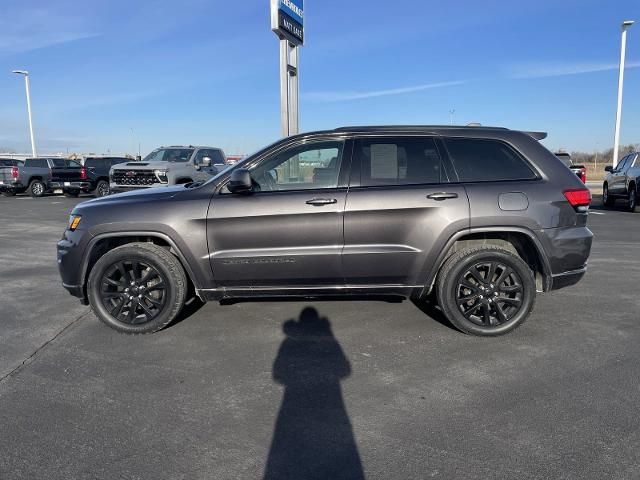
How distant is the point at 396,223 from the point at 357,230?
0.35 meters

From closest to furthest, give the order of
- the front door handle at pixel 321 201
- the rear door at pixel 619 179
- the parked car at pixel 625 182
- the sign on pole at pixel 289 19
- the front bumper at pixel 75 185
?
the front door handle at pixel 321 201 < the sign on pole at pixel 289 19 < the parked car at pixel 625 182 < the rear door at pixel 619 179 < the front bumper at pixel 75 185

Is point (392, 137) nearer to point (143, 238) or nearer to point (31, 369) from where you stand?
point (143, 238)

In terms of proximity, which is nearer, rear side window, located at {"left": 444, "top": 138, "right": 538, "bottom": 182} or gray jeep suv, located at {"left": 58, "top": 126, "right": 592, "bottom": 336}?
gray jeep suv, located at {"left": 58, "top": 126, "right": 592, "bottom": 336}

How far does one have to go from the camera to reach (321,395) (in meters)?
3.19

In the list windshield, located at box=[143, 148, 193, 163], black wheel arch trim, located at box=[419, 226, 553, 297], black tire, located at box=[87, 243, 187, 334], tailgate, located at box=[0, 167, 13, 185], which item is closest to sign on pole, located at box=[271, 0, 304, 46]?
windshield, located at box=[143, 148, 193, 163]

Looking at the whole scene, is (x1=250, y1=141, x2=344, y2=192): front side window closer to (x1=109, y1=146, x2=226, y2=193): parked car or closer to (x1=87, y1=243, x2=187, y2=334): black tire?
(x1=87, y1=243, x2=187, y2=334): black tire

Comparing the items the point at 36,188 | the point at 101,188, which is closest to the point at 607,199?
the point at 101,188

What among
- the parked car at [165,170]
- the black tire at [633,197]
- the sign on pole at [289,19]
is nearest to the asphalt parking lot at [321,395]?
the parked car at [165,170]

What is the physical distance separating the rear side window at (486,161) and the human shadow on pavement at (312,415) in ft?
6.45

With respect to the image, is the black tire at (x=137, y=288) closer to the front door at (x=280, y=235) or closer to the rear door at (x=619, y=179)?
the front door at (x=280, y=235)

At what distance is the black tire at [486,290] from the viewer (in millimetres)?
4125

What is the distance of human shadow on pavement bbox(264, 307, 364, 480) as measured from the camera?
8.02ft

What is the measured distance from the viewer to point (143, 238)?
173 inches

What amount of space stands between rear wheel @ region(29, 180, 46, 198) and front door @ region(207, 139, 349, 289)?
22.7 m
